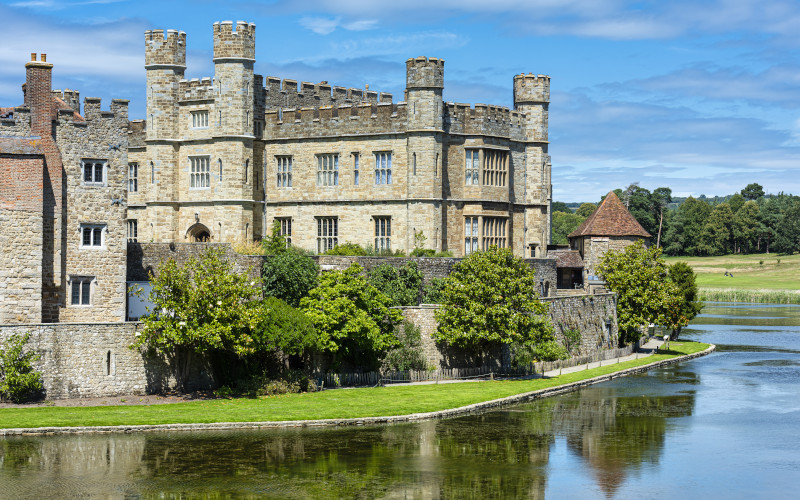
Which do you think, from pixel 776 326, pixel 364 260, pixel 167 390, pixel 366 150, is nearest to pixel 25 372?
pixel 167 390

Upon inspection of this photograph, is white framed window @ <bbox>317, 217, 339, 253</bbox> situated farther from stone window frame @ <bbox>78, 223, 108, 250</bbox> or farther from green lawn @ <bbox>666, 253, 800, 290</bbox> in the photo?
green lawn @ <bbox>666, 253, 800, 290</bbox>

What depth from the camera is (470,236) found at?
213 ft

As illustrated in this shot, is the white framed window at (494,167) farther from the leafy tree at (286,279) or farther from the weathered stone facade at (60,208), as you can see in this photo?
the weathered stone facade at (60,208)

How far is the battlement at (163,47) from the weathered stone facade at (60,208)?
56.7 ft

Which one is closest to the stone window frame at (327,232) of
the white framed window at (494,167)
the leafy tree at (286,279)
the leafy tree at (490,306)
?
the white framed window at (494,167)

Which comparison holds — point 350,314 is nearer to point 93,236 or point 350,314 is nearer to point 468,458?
point 93,236

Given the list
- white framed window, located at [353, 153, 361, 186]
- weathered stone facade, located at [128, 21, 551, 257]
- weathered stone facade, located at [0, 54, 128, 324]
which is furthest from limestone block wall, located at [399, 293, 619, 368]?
weathered stone facade, located at [0, 54, 128, 324]

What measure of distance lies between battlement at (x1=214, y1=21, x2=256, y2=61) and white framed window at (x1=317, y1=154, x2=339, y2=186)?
824 centimetres

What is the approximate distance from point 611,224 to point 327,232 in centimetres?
2412

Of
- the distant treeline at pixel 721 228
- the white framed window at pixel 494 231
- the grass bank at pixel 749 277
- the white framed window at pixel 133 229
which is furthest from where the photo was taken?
the distant treeline at pixel 721 228

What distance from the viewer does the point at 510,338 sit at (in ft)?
176

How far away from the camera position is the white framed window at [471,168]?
64938 millimetres

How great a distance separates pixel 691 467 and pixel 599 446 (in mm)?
4597

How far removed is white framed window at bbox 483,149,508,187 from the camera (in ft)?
215
